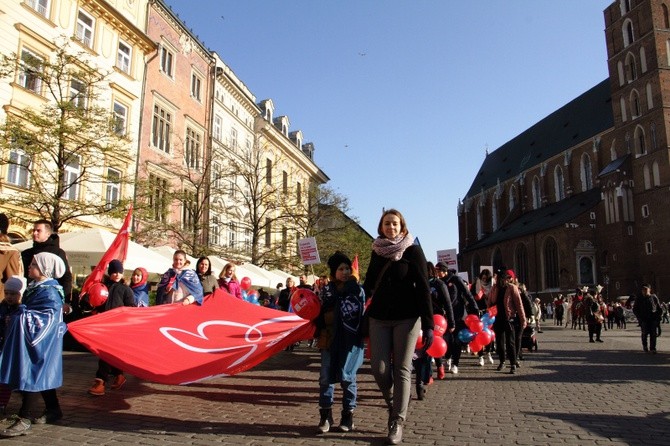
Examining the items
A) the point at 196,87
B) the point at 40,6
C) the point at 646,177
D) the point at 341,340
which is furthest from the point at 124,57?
the point at 646,177

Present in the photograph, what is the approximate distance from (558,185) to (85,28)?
58402mm

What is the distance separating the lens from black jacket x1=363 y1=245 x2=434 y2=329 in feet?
16.6

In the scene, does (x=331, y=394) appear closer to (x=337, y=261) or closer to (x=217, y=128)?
(x=337, y=261)

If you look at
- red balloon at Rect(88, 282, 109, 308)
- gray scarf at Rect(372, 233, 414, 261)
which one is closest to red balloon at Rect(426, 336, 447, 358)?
gray scarf at Rect(372, 233, 414, 261)

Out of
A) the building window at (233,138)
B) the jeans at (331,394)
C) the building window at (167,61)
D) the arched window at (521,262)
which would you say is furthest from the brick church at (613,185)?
the jeans at (331,394)

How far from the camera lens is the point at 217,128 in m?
33.1

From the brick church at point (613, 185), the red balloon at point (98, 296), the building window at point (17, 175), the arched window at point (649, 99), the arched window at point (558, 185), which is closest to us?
the red balloon at point (98, 296)

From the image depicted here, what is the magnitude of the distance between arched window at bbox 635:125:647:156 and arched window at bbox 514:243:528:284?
16291mm

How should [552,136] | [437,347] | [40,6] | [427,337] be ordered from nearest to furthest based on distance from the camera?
[427,337]
[437,347]
[40,6]
[552,136]

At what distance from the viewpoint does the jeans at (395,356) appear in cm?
495

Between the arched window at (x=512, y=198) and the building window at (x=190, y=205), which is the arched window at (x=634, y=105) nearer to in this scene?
the arched window at (x=512, y=198)

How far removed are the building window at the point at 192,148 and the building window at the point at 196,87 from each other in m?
2.23

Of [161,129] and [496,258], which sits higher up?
[161,129]

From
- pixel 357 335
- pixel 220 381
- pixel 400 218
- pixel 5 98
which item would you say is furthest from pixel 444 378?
pixel 5 98
